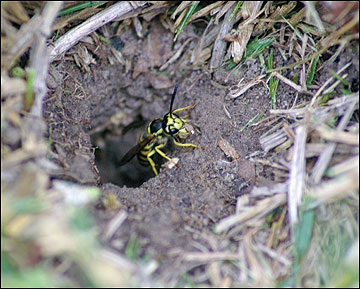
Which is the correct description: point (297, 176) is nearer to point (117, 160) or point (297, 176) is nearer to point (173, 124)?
point (173, 124)

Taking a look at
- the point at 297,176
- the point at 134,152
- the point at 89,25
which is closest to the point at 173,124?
the point at 134,152

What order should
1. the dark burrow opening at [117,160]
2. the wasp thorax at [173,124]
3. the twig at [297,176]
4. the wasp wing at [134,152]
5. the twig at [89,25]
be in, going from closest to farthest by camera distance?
the twig at [297,176] < the twig at [89,25] < the wasp thorax at [173,124] < the wasp wing at [134,152] < the dark burrow opening at [117,160]

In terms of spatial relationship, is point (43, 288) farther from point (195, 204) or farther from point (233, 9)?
point (233, 9)

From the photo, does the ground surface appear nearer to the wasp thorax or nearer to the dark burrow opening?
the dark burrow opening

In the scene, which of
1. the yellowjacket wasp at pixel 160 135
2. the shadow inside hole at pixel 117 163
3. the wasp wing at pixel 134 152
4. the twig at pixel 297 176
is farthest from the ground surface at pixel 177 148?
the twig at pixel 297 176

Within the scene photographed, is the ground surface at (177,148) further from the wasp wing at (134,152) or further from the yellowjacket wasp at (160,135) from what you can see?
the wasp wing at (134,152)

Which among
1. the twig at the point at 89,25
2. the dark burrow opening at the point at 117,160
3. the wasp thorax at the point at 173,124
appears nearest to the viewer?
the twig at the point at 89,25
